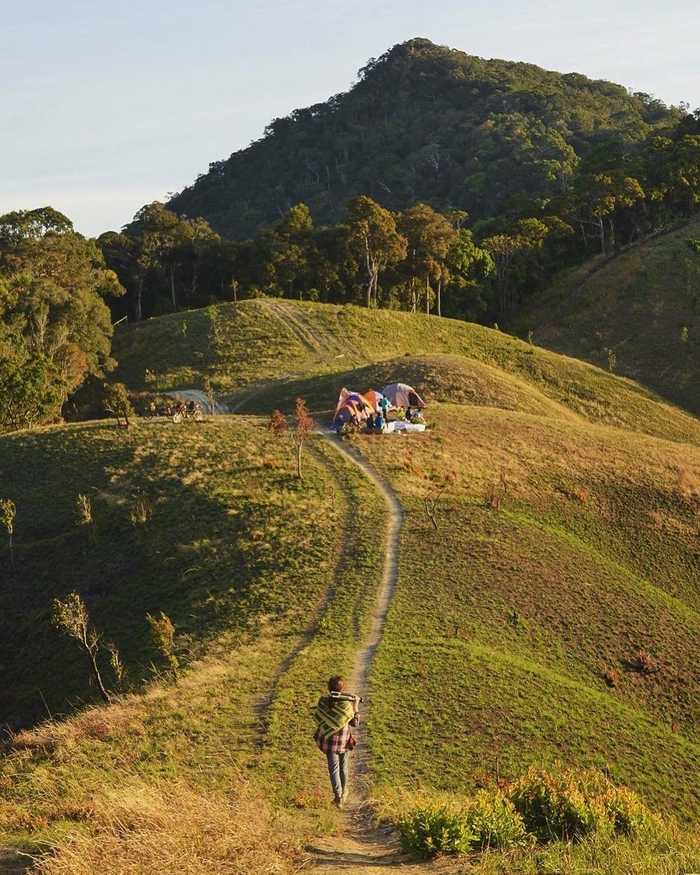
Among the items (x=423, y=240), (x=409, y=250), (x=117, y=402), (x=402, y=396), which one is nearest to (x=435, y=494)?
(x=402, y=396)

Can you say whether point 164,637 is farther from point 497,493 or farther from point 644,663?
point 497,493

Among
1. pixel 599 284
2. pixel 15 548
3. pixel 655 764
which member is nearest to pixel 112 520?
pixel 15 548

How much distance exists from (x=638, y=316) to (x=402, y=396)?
168ft

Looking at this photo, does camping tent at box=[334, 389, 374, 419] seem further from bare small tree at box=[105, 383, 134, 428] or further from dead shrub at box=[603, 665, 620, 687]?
dead shrub at box=[603, 665, 620, 687]

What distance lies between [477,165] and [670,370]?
4678 inches

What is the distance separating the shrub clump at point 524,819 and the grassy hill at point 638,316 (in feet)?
225

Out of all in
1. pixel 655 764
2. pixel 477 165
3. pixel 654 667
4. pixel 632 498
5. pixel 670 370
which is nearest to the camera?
pixel 655 764

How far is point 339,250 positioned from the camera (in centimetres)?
9438

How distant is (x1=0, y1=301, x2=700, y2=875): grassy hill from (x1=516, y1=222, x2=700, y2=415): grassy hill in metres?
30.5

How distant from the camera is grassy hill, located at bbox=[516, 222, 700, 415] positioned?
83.7 meters

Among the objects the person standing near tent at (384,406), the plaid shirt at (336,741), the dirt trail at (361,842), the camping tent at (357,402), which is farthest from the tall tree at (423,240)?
the plaid shirt at (336,741)

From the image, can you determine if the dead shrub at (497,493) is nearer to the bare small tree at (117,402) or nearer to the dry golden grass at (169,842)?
the dry golden grass at (169,842)

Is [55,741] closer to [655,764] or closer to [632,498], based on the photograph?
[655,764]

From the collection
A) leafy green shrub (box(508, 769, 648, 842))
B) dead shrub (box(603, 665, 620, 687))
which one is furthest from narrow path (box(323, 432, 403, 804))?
dead shrub (box(603, 665, 620, 687))
